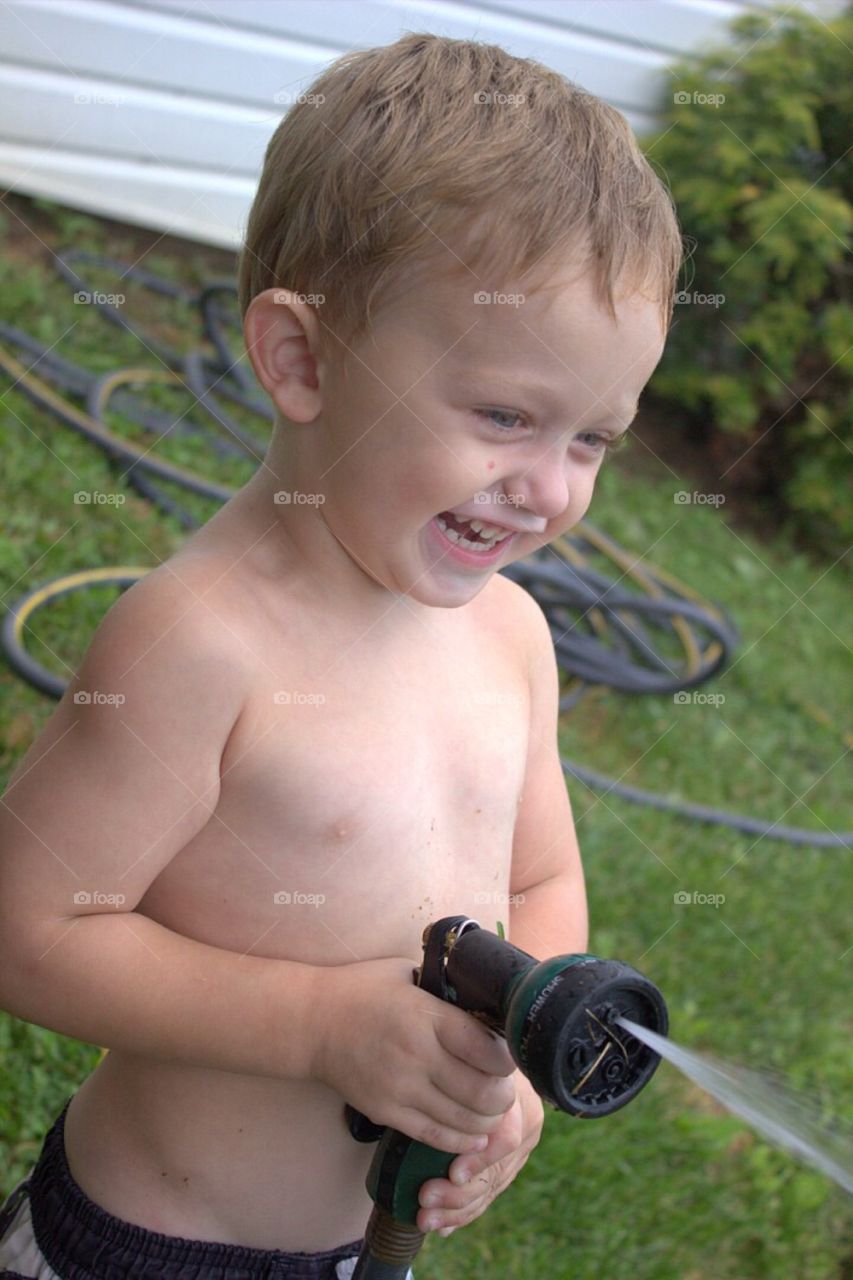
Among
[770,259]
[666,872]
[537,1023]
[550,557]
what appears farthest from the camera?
[770,259]

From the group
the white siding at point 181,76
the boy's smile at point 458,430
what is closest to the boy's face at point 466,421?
the boy's smile at point 458,430

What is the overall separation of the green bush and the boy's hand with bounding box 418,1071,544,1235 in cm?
471

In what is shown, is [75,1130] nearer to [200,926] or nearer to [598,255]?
[200,926]

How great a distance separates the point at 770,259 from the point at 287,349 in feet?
15.4

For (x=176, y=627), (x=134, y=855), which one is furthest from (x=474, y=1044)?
(x=176, y=627)

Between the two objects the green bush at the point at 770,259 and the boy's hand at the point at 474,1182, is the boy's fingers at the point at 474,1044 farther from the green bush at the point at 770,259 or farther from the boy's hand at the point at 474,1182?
the green bush at the point at 770,259

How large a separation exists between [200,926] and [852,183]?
5389mm

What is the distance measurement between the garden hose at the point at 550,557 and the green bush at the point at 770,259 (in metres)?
1.29

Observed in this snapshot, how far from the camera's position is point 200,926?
1.40 meters

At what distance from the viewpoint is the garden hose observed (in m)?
3.78

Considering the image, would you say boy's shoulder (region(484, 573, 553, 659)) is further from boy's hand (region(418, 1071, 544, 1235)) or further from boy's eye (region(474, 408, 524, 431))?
boy's hand (region(418, 1071, 544, 1235))

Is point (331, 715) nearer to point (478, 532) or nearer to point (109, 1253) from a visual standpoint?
point (478, 532)

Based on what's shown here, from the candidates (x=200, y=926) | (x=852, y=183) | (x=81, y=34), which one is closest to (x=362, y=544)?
(x=200, y=926)

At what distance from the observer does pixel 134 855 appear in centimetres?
130
